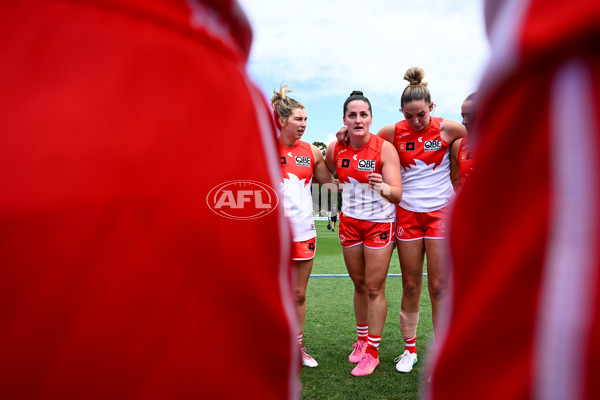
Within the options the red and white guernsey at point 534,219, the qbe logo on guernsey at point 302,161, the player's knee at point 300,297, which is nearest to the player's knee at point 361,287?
the player's knee at point 300,297

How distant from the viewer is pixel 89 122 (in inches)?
24.9

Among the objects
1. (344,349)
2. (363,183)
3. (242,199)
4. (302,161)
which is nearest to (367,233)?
(363,183)

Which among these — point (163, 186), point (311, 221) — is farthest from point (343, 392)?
point (163, 186)

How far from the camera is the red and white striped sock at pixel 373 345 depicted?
3.73m

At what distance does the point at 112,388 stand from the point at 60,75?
0.44 m

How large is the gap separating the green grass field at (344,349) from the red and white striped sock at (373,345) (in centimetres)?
14

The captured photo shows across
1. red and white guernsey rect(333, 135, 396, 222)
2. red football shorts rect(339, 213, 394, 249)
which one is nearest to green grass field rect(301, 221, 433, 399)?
red football shorts rect(339, 213, 394, 249)

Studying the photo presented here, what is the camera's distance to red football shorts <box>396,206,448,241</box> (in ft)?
12.3

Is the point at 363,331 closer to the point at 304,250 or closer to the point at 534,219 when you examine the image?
the point at 304,250

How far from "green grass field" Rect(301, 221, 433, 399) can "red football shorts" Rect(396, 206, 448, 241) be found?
1106 millimetres

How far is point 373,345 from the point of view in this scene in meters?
3.74

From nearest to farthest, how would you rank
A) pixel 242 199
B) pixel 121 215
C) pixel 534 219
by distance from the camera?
1. pixel 534 219
2. pixel 121 215
3. pixel 242 199

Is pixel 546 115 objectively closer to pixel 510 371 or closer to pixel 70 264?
pixel 510 371

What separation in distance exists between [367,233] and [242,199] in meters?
3.12
